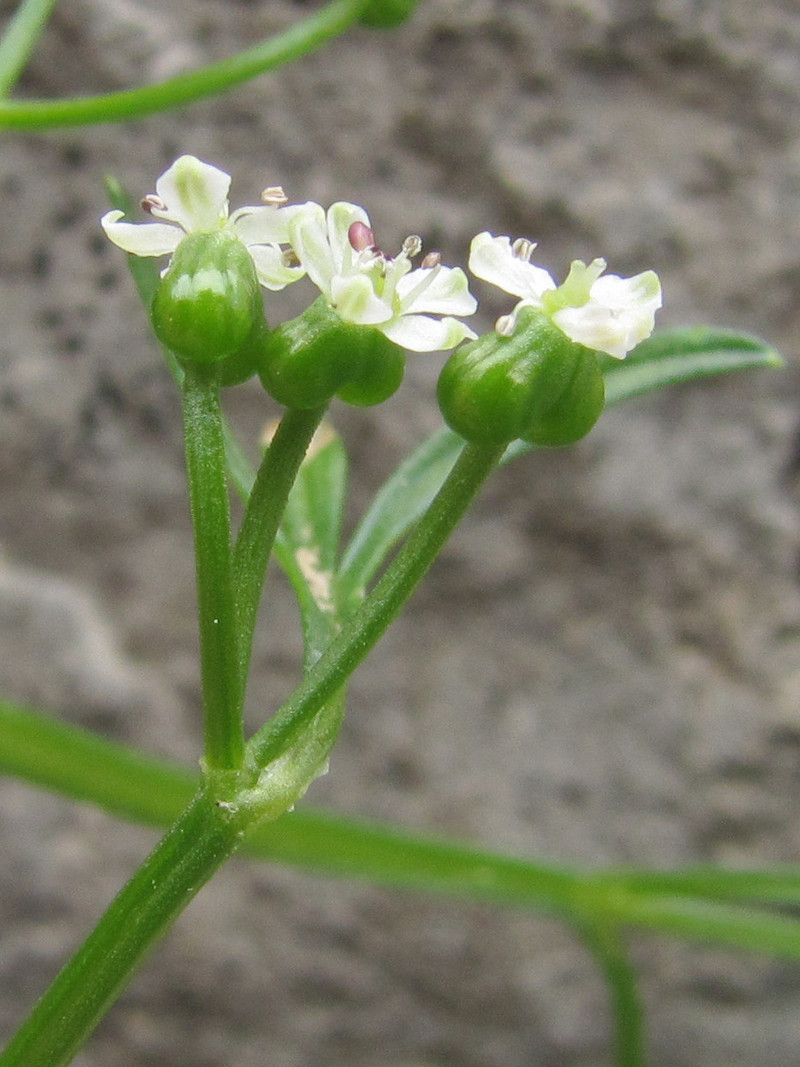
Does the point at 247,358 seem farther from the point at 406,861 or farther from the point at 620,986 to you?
the point at 620,986

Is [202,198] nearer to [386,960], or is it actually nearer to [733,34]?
[733,34]

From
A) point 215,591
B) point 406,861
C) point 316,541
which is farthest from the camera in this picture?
point 406,861

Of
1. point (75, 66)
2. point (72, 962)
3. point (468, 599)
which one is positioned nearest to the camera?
point (72, 962)

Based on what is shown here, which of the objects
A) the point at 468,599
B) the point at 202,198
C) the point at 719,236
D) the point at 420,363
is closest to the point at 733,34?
the point at 719,236

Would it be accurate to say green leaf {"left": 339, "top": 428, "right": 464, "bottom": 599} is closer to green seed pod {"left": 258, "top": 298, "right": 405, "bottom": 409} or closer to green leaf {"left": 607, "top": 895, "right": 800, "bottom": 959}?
green seed pod {"left": 258, "top": 298, "right": 405, "bottom": 409}

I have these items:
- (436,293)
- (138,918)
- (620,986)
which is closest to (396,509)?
(436,293)

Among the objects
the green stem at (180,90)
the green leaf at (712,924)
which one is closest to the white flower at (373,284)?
the green stem at (180,90)
